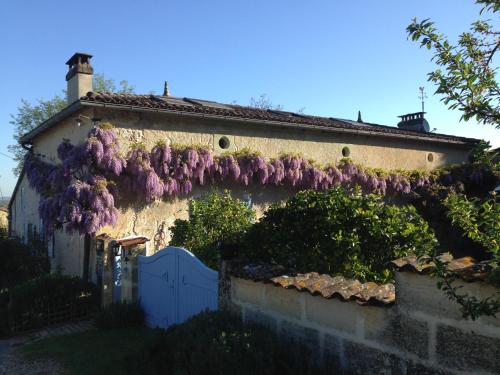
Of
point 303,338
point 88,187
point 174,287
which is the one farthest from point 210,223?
point 303,338

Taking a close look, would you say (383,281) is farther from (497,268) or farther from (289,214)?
(497,268)

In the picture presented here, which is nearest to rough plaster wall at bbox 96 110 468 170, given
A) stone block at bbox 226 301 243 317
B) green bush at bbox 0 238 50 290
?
green bush at bbox 0 238 50 290

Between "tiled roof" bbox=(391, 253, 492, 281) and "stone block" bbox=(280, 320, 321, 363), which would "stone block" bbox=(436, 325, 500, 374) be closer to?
"tiled roof" bbox=(391, 253, 492, 281)

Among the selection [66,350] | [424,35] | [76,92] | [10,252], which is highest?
[76,92]

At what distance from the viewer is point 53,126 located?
1352 centimetres

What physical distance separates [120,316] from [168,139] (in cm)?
447

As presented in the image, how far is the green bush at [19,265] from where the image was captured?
1317cm

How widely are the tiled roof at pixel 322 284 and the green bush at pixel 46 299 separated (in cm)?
502

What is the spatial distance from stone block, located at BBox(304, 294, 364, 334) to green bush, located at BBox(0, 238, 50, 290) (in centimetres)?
1067

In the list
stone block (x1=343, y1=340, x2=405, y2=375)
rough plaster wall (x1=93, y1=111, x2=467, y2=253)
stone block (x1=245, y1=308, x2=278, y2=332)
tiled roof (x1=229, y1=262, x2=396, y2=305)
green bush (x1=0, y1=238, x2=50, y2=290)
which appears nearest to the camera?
stone block (x1=343, y1=340, x2=405, y2=375)

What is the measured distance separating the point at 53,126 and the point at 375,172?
9.58 m

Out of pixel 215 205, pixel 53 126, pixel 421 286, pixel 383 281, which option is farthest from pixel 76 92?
pixel 421 286

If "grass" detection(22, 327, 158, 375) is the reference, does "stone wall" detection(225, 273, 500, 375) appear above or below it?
above

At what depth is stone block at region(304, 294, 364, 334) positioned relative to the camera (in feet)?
13.4
